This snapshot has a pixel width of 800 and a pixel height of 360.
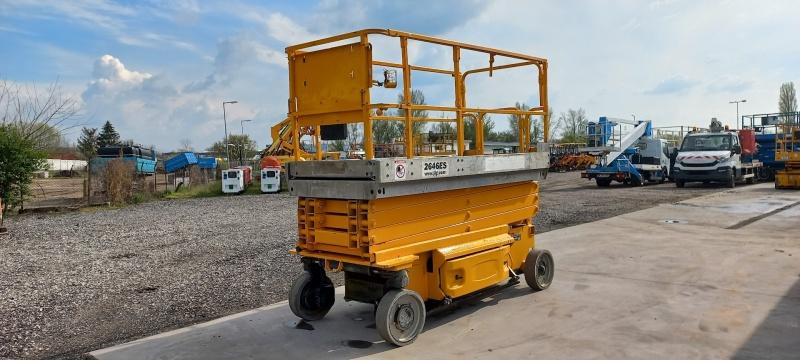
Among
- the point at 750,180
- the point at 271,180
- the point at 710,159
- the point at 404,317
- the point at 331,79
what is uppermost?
the point at 331,79

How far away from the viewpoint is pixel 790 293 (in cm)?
629

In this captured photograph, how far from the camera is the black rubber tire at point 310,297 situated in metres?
5.82

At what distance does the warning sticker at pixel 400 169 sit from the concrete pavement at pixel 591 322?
1529 millimetres

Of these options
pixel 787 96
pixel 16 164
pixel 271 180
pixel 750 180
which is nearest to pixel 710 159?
pixel 750 180

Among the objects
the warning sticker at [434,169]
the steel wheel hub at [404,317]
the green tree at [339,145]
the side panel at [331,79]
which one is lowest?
the steel wheel hub at [404,317]

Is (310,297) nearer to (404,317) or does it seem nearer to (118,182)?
(404,317)

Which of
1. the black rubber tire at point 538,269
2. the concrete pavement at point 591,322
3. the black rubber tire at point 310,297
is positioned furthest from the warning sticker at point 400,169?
the black rubber tire at point 538,269

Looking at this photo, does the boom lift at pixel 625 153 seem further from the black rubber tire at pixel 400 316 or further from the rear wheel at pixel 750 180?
the black rubber tire at pixel 400 316

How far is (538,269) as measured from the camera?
685cm

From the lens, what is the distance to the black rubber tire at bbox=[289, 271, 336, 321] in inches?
229

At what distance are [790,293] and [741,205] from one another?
9989 mm

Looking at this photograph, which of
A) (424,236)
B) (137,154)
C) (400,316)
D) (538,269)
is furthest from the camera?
(137,154)

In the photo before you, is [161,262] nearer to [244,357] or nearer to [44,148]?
[244,357]

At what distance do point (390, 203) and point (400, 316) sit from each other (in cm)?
102
